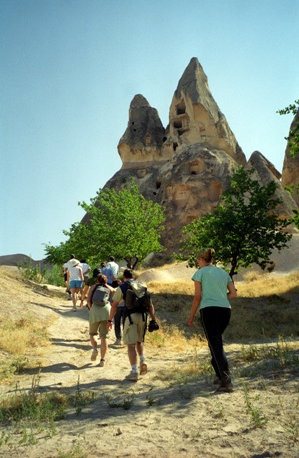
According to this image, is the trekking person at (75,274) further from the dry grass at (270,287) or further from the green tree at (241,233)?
the dry grass at (270,287)

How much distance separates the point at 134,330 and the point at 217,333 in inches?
83.4

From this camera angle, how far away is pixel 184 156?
49.3 metres

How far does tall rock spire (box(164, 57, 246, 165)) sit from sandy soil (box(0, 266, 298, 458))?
46501 millimetres

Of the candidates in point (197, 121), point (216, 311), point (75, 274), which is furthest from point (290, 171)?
point (216, 311)

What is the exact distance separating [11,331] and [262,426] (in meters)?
7.58

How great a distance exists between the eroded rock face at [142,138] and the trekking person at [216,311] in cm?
5135

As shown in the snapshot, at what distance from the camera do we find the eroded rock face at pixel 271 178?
123 feet

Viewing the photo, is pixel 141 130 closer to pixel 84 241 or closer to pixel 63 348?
pixel 84 241

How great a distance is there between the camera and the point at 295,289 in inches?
896

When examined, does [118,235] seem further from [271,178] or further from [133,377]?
[133,377]

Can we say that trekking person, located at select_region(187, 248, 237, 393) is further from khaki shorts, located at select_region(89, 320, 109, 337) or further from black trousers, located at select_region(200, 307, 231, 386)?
khaki shorts, located at select_region(89, 320, 109, 337)

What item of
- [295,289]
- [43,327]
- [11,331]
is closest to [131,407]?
[11,331]

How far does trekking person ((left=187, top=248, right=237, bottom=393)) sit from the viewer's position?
233 inches

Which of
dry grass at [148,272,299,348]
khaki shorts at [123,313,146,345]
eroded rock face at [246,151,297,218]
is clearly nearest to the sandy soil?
khaki shorts at [123,313,146,345]
